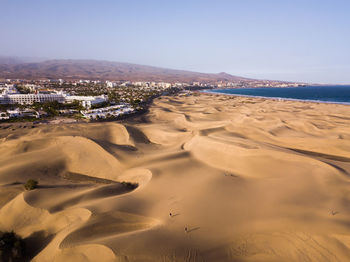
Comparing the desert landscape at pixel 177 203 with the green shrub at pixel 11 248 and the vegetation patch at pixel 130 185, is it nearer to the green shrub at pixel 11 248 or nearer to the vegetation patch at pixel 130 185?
the vegetation patch at pixel 130 185

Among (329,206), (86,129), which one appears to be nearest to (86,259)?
(329,206)

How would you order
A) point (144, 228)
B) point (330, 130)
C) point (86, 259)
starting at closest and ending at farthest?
→ point (86, 259) < point (144, 228) < point (330, 130)

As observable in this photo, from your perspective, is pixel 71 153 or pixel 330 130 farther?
pixel 330 130

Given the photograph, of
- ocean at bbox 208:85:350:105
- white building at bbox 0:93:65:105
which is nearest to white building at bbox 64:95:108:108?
white building at bbox 0:93:65:105

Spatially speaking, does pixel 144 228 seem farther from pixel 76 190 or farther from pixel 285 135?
pixel 285 135

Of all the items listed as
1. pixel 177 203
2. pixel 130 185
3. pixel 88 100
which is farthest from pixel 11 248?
pixel 88 100

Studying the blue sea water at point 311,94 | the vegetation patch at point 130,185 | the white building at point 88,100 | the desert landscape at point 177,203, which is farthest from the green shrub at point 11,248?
the blue sea water at point 311,94

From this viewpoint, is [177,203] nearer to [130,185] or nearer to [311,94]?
[130,185]

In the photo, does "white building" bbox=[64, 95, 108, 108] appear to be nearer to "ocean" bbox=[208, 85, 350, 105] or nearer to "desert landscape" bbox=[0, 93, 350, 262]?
"desert landscape" bbox=[0, 93, 350, 262]
